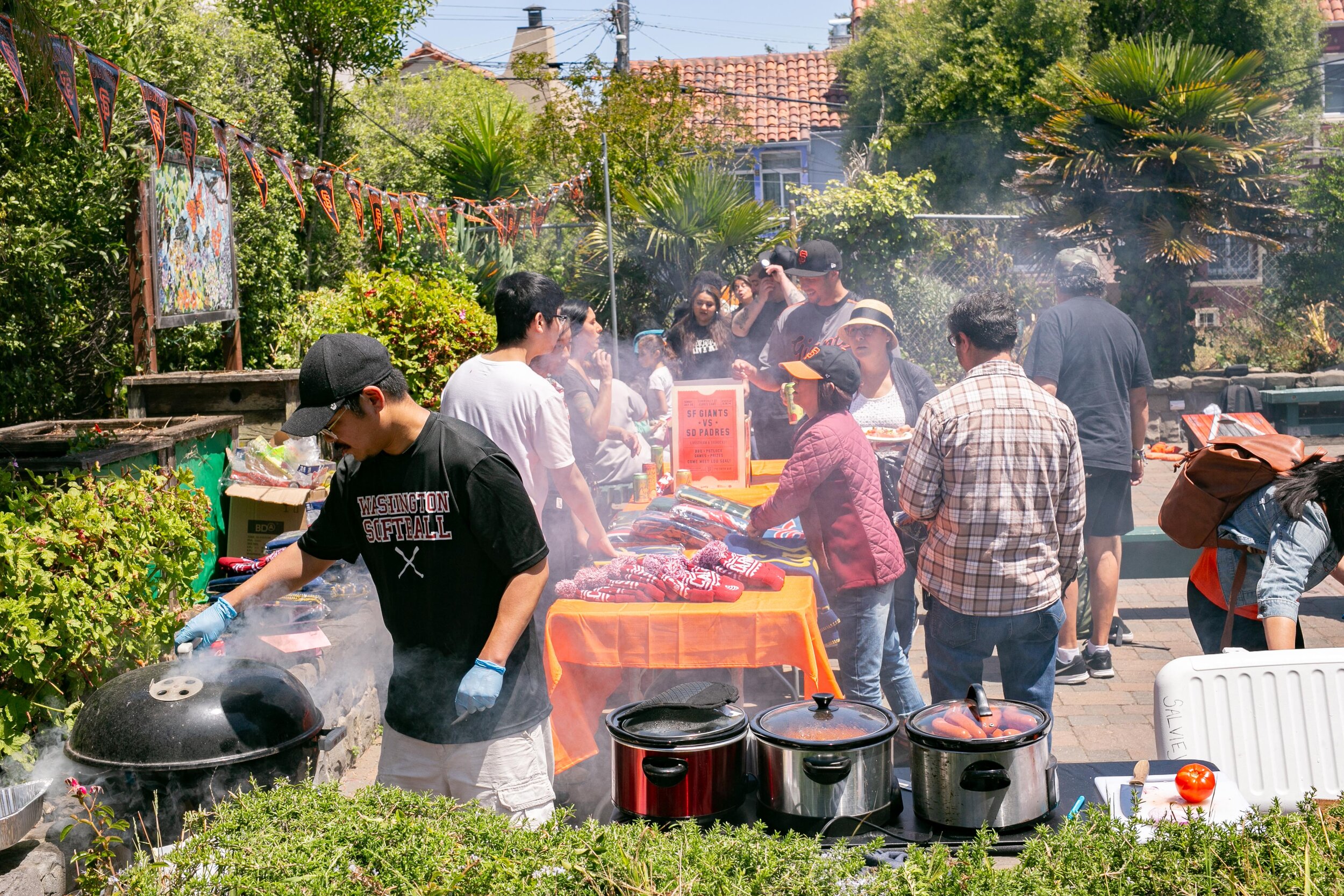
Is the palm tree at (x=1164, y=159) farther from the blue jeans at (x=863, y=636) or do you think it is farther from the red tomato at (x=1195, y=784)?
the red tomato at (x=1195, y=784)

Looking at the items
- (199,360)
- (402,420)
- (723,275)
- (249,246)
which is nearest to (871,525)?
(402,420)

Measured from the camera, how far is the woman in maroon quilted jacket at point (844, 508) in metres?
4.25

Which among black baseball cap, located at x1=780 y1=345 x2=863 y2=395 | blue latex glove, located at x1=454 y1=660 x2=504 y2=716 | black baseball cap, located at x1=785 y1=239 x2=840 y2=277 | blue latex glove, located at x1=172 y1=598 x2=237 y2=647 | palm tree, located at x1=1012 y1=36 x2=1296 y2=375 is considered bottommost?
blue latex glove, located at x1=454 y1=660 x2=504 y2=716

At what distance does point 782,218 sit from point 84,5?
27.7ft

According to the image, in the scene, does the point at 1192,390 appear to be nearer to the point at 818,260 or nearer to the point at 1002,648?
the point at 818,260

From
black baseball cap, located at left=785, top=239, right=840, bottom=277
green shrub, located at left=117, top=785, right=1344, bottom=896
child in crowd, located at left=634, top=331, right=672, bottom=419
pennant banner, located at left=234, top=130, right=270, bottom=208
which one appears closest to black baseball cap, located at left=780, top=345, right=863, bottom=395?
green shrub, located at left=117, top=785, right=1344, bottom=896

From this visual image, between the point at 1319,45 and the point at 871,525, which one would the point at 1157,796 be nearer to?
the point at 871,525

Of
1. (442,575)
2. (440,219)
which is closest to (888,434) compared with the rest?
(442,575)

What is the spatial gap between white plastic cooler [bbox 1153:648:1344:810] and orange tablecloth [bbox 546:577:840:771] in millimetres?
1259

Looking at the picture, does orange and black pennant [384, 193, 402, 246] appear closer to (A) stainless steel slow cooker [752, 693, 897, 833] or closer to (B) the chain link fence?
(B) the chain link fence

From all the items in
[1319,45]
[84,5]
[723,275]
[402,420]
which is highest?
[1319,45]

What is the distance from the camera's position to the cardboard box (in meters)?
6.04

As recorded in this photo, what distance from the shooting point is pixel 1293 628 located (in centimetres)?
332

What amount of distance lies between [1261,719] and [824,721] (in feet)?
A: 4.52
